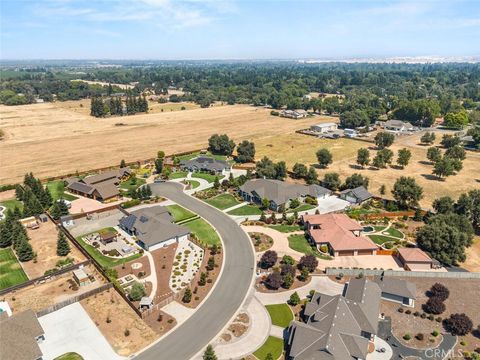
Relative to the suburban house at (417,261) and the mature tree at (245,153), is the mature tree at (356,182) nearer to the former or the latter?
the suburban house at (417,261)

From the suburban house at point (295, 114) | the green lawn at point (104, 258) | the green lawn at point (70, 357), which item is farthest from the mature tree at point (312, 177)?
the suburban house at point (295, 114)

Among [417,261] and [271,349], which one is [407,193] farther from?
[271,349]

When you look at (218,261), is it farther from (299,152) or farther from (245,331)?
(299,152)

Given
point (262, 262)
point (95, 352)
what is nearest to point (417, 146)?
point (262, 262)

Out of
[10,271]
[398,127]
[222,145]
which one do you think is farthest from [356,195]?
[398,127]

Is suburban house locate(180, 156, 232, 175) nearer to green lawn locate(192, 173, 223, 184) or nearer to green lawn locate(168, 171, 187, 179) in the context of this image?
green lawn locate(192, 173, 223, 184)

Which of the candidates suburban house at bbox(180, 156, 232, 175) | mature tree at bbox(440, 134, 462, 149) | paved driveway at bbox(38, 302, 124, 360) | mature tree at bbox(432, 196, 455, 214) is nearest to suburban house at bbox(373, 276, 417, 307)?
mature tree at bbox(432, 196, 455, 214)
